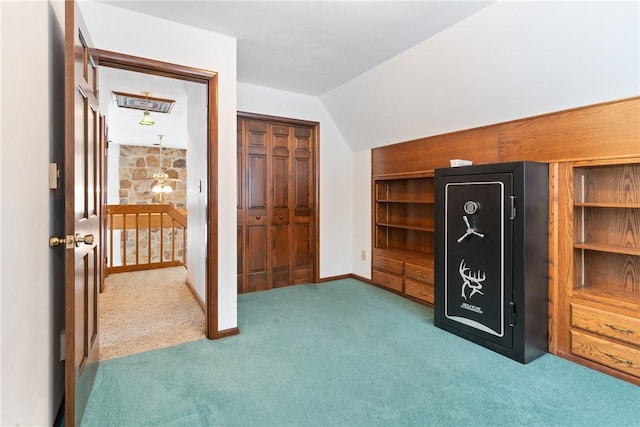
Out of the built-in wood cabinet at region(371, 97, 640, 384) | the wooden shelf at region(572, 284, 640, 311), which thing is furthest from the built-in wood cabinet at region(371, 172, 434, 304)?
the wooden shelf at region(572, 284, 640, 311)

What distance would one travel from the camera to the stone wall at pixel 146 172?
7547mm

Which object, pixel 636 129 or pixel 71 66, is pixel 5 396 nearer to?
pixel 71 66

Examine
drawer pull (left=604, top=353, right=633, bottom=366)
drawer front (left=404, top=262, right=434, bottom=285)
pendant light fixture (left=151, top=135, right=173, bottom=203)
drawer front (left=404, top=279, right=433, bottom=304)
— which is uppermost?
pendant light fixture (left=151, top=135, right=173, bottom=203)

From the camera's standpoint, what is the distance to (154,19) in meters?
2.52

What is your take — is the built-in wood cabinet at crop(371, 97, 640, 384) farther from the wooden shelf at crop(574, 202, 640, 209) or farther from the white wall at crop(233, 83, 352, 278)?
the white wall at crop(233, 83, 352, 278)

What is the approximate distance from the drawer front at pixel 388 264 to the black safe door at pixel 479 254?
1097mm

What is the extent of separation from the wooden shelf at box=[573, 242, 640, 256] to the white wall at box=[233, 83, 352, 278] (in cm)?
280

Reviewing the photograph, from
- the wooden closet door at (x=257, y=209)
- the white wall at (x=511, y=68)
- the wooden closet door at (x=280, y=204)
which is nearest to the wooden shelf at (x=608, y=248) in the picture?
the white wall at (x=511, y=68)

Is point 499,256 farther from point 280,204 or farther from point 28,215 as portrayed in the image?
point 28,215

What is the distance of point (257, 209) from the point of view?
4164mm

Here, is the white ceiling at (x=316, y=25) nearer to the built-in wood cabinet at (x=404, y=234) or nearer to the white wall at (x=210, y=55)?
the white wall at (x=210, y=55)

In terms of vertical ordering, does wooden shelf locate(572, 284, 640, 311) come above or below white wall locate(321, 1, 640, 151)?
below

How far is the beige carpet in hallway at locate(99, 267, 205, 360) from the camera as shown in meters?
2.69

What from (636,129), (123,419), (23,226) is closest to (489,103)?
(636,129)
